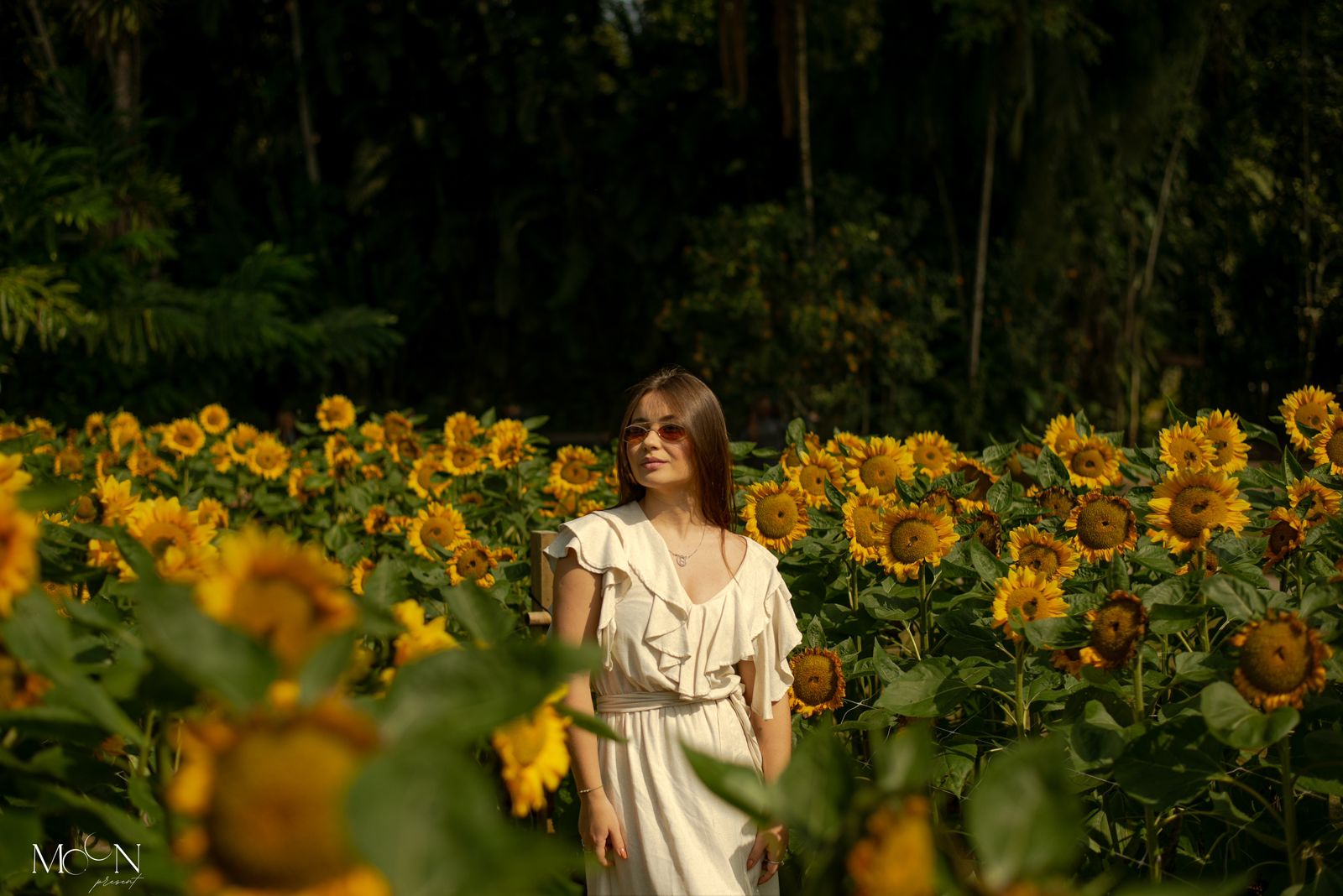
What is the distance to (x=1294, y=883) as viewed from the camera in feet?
4.66

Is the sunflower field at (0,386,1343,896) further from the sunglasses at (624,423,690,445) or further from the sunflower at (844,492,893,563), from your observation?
the sunglasses at (624,423,690,445)

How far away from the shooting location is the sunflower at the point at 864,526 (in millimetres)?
2137

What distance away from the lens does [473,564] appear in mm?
2520

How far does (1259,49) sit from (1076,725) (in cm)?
1356

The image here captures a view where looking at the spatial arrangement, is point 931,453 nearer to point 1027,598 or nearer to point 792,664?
point 792,664

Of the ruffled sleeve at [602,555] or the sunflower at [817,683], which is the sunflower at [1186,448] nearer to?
the sunflower at [817,683]

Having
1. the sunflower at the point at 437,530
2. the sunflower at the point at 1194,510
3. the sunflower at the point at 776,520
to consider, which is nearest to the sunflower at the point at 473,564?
the sunflower at the point at 437,530

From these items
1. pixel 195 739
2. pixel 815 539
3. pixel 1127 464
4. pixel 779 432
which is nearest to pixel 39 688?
pixel 195 739

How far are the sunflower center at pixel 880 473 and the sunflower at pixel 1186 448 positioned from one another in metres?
0.54

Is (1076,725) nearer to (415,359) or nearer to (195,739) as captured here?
(195,739)

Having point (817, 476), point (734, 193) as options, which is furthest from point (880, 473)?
point (734, 193)

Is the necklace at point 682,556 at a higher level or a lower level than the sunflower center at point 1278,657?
lower

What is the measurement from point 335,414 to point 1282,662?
11.0 feet

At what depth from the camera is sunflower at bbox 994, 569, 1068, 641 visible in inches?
68.7
